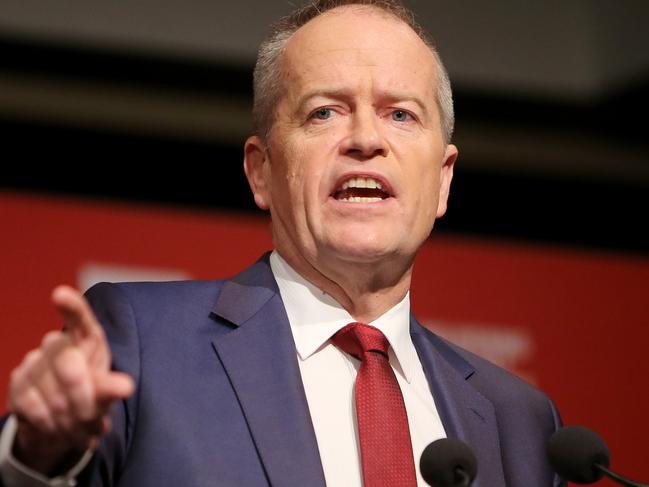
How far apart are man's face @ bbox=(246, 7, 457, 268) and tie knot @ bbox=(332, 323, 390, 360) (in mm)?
116

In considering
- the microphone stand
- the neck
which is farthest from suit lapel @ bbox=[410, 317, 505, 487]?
the microphone stand

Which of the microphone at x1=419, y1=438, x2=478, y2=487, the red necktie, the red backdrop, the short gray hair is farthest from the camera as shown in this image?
the red backdrop

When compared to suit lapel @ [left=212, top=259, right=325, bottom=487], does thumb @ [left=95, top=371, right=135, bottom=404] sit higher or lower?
higher

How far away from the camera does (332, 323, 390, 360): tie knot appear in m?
1.88

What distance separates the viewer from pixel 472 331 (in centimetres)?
350

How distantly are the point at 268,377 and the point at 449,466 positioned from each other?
0.36 metres

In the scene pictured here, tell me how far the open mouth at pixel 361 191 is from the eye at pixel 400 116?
142 millimetres

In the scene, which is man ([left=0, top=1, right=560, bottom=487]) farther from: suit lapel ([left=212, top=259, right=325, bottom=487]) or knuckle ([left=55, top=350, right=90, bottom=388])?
knuckle ([left=55, top=350, right=90, bottom=388])

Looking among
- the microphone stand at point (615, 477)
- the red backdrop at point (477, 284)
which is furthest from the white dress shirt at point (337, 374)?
the red backdrop at point (477, 284)

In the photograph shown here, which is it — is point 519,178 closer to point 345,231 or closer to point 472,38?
point 472,38

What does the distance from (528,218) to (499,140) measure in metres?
0.45

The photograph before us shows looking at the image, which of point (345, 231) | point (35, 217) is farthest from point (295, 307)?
point (35, 217)

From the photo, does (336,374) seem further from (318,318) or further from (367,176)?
(367,176)

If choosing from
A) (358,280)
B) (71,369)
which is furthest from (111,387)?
(358,280)
